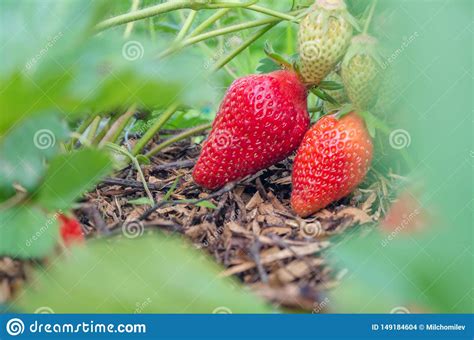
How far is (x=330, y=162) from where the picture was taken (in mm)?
724

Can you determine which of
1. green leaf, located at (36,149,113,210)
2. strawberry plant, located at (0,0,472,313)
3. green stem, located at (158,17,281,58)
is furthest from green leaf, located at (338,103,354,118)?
green leaf, located at (36,149,113,210)

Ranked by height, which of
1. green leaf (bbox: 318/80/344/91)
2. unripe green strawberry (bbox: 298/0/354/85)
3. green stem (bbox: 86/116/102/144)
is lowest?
green stem (bbox: 86/116/102/144)

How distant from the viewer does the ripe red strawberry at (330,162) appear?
0.72 meters

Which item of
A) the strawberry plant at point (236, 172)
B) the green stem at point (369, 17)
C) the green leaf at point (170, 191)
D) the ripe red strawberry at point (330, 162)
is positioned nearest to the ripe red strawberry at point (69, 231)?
the strawberry plant at point (236, 172)

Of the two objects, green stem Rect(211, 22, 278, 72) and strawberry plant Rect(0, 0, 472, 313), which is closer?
strawberry plant Rect(0, 0, 472, 313)

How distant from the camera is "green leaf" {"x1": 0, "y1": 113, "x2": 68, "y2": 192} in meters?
0.62

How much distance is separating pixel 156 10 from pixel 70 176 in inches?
8.0

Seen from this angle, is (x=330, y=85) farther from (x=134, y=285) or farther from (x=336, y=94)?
(x=134, y=285)

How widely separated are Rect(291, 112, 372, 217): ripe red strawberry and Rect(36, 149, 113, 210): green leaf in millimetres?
205

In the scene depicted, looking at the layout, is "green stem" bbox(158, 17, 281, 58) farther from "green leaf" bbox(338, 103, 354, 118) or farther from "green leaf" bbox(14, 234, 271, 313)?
"green leaf" bbox(14, 234, 271, 313)

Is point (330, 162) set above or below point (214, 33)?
below

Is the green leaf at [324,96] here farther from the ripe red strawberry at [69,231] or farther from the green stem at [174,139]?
the ripe red strawberry at [69,231]

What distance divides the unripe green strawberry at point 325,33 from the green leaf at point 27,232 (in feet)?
0.93

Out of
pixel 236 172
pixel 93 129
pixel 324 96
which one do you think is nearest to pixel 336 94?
pixel 324 96
